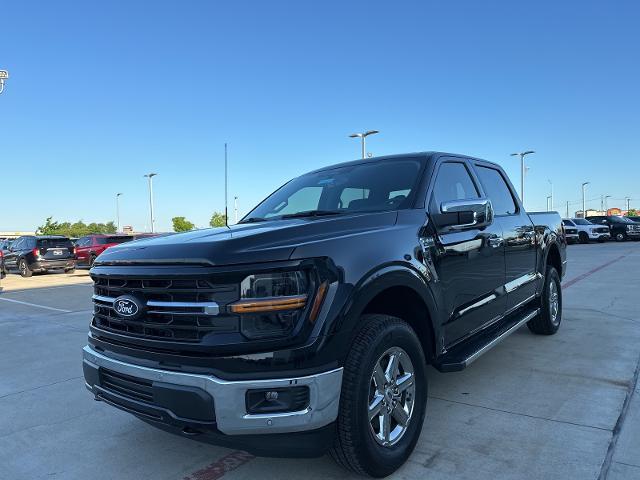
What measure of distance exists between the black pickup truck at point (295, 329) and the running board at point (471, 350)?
0.07 ft

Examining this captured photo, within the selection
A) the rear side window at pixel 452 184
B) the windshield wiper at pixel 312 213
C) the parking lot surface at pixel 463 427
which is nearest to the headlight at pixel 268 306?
the parking lot surface at pixel 463 427

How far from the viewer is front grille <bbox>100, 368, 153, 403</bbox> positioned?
2.55 meters

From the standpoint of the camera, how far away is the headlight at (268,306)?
234 cm

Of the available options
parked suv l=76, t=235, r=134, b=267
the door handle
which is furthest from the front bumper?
the door handle

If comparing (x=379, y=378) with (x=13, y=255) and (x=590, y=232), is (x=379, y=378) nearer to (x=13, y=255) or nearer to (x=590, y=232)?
(x=13, y=255)

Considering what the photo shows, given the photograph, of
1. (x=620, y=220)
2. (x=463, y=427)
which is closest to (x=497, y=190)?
(x=463, y=427)

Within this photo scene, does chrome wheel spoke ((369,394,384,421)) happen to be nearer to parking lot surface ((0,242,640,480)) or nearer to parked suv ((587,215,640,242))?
parking lot surface ((0,242,640,480))

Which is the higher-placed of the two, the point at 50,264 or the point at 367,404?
the point at 367,404

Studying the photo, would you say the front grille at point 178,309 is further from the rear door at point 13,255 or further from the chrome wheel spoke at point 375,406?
the rear door at point 13,255

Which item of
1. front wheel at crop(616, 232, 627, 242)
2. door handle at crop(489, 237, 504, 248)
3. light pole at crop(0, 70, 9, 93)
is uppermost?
light pole at crop(0, 70, 9, 93)

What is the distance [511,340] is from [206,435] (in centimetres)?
436

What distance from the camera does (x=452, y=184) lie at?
4.02 metres

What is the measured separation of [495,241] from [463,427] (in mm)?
1597

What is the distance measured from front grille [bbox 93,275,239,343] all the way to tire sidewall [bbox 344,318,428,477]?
0.72 m
